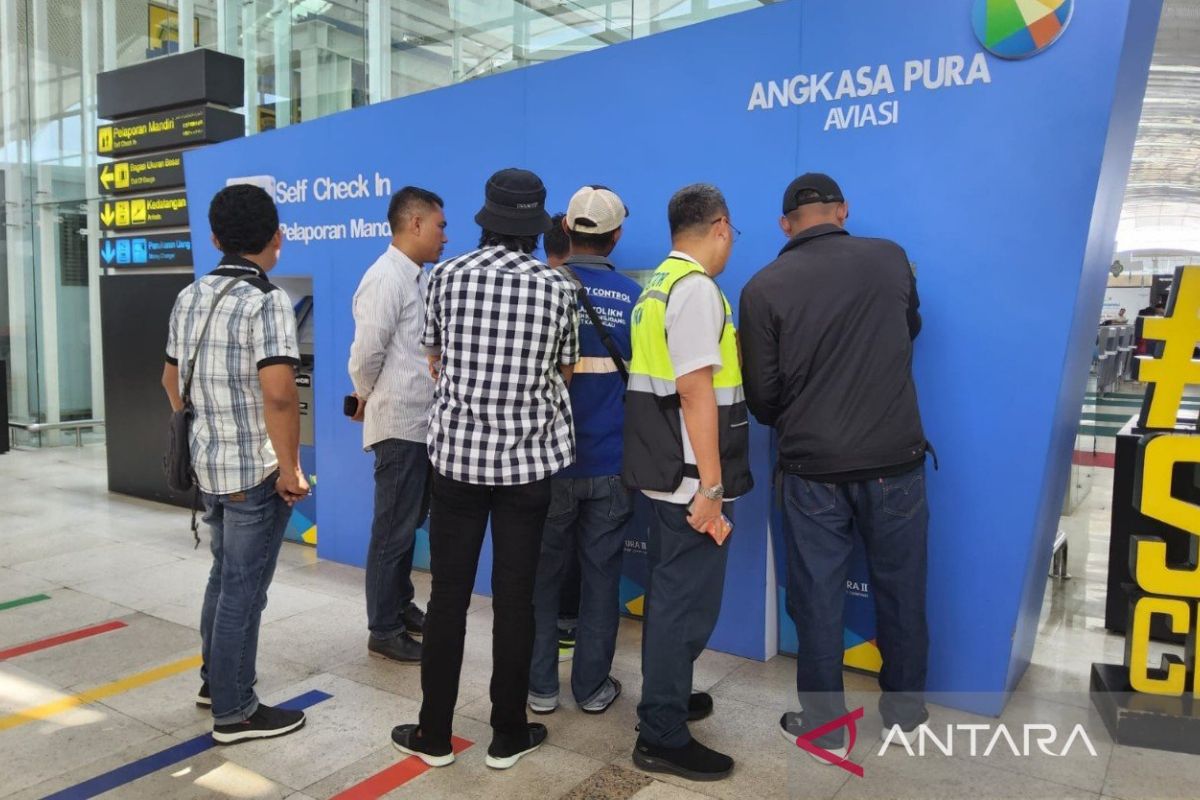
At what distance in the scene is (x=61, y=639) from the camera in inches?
130

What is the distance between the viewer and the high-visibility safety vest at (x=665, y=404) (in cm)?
222

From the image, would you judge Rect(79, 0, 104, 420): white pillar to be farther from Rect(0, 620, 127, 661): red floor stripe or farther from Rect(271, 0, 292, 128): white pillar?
Rect(0, 620, 127, 661): red floor stripe

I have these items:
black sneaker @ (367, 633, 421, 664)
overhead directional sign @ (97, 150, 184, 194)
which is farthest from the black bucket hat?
overhead directional sign @ (97, 150, 184, 194)

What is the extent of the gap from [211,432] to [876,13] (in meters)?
2.35

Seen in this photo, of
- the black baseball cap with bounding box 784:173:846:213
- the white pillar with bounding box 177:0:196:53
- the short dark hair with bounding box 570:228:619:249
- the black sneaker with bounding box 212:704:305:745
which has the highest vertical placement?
the white pillar with bounding box 177:0:196:53

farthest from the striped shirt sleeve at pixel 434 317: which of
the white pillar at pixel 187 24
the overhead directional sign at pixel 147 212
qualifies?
the white pillar at pixel 187 24

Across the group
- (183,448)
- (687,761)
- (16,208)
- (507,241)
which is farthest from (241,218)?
(16,208)

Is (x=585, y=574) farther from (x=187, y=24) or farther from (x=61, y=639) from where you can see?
(x=187, y=24)

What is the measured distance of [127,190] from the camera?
604 centimetres

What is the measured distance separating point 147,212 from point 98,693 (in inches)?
158

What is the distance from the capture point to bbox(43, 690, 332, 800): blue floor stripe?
221cm

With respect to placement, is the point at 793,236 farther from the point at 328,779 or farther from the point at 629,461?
the point at 328,779

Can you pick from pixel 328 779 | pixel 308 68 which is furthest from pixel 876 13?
pixel 308 68

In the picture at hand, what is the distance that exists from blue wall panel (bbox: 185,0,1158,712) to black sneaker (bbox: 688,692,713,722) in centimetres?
49
